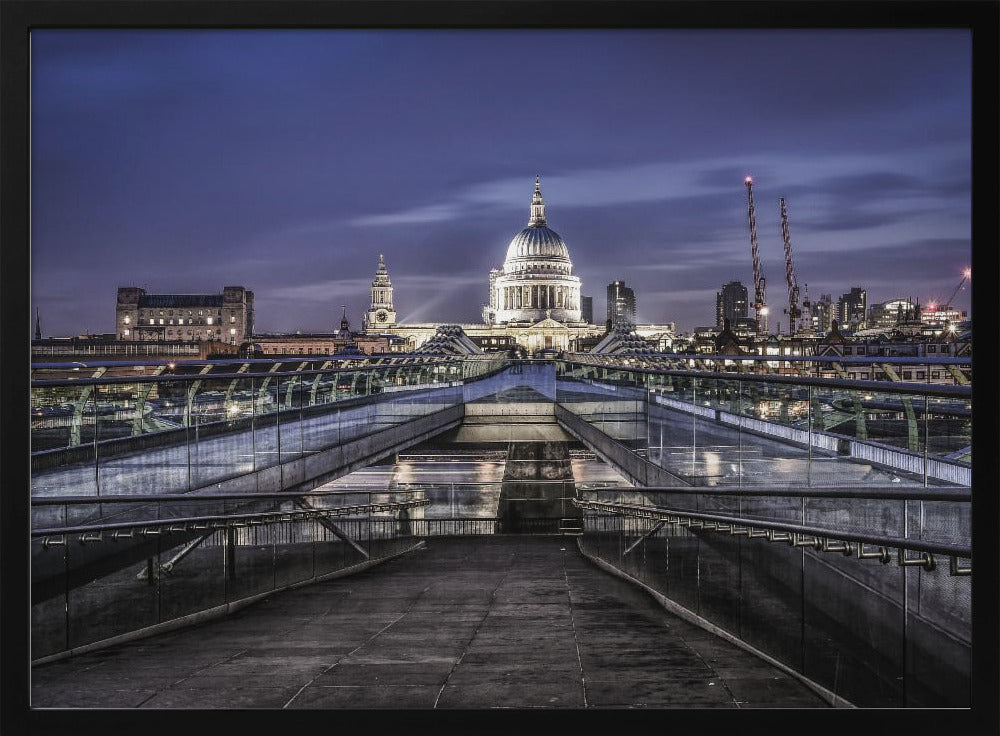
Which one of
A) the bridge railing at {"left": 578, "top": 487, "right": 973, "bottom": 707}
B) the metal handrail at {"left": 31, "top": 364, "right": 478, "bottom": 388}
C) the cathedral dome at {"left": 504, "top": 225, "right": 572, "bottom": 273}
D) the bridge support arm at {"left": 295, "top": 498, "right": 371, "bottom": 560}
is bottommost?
the bridge support arm at {"left": 295, "top": 498, "right": 371, "bottom": 560}

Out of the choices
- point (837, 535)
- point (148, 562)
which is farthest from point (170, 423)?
point (837, 535)

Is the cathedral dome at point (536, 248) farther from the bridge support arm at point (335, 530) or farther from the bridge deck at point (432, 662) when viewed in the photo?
the bridge deck at point (432, 662)

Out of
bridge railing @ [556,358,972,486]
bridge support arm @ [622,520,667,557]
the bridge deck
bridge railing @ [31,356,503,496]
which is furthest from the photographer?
bridge support arm @ [622,520,667,557]

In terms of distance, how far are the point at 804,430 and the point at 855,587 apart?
7.03ft

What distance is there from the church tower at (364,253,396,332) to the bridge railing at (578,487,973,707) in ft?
563

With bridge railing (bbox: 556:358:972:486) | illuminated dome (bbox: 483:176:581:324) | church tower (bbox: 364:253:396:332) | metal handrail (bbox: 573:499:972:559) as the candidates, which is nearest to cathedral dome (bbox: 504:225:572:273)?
illuminated dome (bbox: 483:176:581:324)

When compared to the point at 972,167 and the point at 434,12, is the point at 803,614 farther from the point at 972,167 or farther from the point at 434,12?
the point at 434,12

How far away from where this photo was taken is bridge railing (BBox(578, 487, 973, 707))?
4121 mm

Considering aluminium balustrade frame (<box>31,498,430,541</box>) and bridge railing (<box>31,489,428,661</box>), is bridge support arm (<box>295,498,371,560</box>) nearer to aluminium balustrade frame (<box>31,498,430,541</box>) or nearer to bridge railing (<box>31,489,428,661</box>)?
aluminium balustrade frame (<box>31,498,430,541</box>)

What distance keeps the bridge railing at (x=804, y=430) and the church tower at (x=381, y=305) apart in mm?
168018

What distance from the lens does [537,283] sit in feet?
577

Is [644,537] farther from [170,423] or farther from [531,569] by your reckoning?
[170,423]

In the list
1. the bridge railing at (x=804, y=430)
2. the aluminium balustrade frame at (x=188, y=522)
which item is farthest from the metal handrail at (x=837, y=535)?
the aluminium balustrade frame at (x=188, y=522)

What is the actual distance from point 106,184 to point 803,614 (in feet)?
14.5
